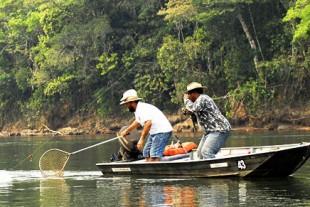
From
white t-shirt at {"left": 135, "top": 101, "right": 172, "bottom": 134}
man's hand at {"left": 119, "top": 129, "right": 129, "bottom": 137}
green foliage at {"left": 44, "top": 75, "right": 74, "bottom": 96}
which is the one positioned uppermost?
green foliage at {"left": 44, "top": 75, "right": 74, "bottom": 96}

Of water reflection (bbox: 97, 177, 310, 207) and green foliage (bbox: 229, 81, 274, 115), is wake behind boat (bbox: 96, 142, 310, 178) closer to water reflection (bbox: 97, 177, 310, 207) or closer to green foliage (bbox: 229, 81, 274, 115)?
water reflection (bbox: 97, 177, 310, 207)

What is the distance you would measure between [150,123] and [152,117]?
0.50 feet

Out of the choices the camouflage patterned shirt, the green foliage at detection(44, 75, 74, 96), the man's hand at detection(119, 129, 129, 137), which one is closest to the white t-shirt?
the man's hand at detection(119, 129, 129, 137)

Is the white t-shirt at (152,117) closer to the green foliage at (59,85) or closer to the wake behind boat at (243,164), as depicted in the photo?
the wake behind boat at (243,164)

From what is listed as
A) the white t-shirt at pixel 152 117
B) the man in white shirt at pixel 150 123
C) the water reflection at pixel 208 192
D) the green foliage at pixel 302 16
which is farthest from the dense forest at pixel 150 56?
the water reflection at pixel 208 192

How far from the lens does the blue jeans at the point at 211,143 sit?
16.7 meters

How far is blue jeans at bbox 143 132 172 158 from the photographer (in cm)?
1738

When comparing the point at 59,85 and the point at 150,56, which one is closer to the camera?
the point at 150,56

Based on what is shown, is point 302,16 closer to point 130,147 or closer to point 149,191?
point 130,147

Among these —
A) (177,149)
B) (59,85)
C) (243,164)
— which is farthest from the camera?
Result: (59,85)

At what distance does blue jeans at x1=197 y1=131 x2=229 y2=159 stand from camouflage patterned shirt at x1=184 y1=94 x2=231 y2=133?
4.0 inches

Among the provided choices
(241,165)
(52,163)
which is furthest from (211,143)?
(52,163)

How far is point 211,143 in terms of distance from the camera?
16766mm

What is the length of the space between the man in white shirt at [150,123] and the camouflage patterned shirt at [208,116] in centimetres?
87
